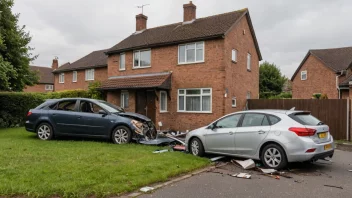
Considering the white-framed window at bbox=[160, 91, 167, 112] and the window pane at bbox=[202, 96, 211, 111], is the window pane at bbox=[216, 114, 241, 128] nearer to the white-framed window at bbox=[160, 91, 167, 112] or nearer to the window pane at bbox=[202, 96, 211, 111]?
the window pane at bbox=[202, 96, 211, 111]

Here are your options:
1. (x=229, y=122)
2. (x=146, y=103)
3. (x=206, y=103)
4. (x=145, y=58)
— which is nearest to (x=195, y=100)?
(x=206, y=103)

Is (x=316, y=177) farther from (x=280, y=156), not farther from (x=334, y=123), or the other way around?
(x=334, y=123)

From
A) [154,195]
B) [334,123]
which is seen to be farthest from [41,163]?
[334,123]

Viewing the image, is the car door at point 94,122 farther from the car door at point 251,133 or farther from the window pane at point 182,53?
the window pane at point 182,53

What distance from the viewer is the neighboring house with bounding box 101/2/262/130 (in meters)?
15.2

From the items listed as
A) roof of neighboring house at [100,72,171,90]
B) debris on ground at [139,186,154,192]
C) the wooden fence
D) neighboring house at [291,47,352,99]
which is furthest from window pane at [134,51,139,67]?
neighboring house at [291,47,352,99]

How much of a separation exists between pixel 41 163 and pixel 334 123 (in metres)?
12.4

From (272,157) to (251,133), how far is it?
0.80m

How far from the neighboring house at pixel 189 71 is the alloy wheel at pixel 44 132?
6.30 metres

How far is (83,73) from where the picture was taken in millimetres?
28891

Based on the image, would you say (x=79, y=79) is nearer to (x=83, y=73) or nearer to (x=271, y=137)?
(x=83, y=73)

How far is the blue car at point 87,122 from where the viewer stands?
10.1 meters

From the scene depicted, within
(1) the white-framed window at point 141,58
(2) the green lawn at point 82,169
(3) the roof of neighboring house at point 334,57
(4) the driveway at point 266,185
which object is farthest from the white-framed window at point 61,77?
(4) the driveway at point 266,185

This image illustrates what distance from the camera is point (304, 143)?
6.50 metres
